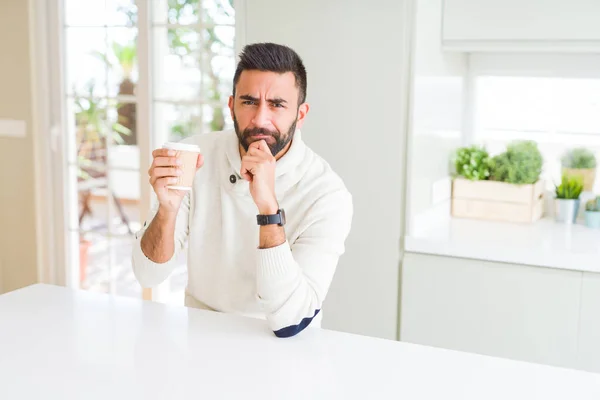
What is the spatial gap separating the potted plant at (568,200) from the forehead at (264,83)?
166cm

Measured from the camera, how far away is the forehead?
6.25 ft

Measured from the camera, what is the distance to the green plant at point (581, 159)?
3.21m

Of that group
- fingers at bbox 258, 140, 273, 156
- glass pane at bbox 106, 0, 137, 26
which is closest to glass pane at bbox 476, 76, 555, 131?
glass pane at bbox 106, 0, 137, 26

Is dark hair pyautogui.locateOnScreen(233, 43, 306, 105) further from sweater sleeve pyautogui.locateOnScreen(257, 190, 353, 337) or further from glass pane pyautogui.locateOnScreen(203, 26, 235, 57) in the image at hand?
glass pane pyautogui.locateOnScreen(203, 26, 235, 57)

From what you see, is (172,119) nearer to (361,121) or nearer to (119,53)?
(119,53)

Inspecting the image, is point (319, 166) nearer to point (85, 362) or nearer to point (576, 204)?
point (85, 362)

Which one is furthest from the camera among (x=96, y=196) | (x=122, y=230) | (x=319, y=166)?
(x=96, y=196)

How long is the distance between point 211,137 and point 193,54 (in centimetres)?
141

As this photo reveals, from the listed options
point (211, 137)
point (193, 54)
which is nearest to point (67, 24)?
point (193, 54)

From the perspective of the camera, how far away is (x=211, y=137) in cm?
222

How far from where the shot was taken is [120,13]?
3711 mm

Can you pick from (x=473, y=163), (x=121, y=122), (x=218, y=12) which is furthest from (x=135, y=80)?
(x=121, y=122)

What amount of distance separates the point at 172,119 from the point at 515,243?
1741 mm

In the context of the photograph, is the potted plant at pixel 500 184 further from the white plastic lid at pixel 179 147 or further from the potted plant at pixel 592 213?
the white plastic lid at pixel 179 147
